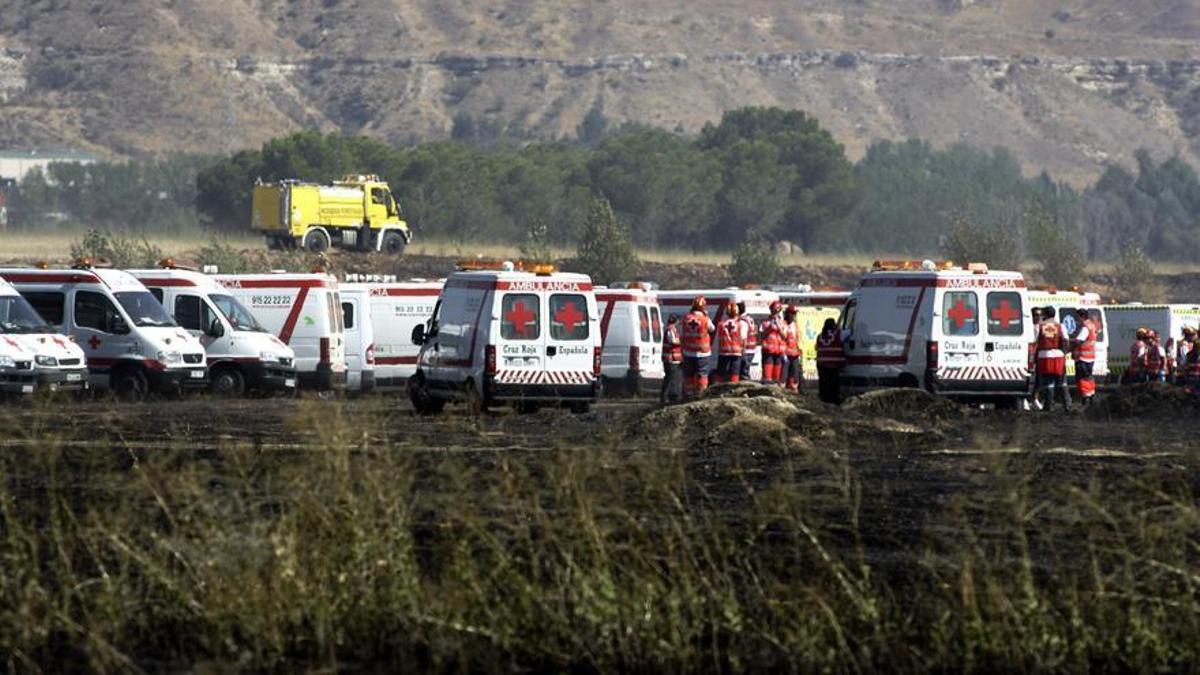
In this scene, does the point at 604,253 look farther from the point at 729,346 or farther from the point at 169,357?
the point at 169,357

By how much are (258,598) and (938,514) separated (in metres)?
7.24

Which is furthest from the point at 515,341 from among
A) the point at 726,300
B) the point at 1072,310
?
the point at 1072,310

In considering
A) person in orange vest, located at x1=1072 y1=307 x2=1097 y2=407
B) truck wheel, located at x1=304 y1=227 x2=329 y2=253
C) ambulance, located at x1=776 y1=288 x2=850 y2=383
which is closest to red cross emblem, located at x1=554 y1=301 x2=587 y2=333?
person in orange vest, located at x1=1072 y1=307 x2=1097 y2=407

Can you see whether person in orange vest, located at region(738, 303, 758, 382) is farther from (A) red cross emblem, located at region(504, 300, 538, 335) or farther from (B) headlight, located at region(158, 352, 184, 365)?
(B) headlight, located at region(158, 352, 184, 365)

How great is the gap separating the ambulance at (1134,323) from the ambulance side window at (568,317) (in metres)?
18.3

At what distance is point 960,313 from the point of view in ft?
104

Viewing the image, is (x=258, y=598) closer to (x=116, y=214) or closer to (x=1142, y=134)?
(x=116, y=214)

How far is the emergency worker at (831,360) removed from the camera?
32219 millimetres

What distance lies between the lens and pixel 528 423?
28891 millimetres

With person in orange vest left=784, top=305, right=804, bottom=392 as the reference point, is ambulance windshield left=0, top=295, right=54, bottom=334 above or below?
above

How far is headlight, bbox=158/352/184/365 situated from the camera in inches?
1335

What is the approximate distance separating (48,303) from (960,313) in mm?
12412

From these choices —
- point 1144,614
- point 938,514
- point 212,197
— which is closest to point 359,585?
point 1144,614

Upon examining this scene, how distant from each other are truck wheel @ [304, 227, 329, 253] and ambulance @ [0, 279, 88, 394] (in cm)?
4419
